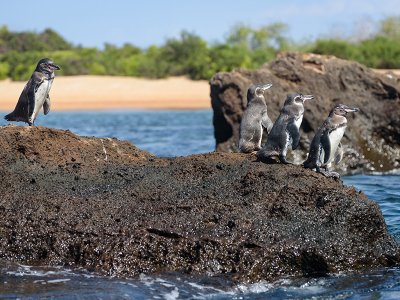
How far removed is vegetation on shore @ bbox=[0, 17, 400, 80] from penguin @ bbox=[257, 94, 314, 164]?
3560 cm

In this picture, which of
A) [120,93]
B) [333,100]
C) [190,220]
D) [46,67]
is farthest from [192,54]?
[190,220]

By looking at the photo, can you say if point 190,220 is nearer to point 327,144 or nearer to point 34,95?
point 327,144

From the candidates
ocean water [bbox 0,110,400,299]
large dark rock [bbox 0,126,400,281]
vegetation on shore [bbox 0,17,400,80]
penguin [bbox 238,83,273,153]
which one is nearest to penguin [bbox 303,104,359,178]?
large dark rock [bbox 0,126,400,281]

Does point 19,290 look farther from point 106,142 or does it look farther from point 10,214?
point 106,142

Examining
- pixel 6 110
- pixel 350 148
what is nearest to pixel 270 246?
pixel 350 148

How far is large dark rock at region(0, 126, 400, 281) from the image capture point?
777 cm

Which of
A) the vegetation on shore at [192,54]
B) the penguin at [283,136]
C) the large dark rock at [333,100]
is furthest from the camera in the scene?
the vegetation on shore at [192,54]

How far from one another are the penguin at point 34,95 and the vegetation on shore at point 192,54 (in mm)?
34918

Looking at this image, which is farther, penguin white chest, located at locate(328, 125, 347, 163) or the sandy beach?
the sandy beach

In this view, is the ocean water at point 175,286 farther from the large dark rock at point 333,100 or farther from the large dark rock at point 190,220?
the large dark rock at point 333,100

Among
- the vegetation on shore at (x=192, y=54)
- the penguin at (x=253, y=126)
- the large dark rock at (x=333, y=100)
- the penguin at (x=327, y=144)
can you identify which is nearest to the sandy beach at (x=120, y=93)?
the vegetation on shore at (x=192, y=54)

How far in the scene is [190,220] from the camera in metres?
7.97

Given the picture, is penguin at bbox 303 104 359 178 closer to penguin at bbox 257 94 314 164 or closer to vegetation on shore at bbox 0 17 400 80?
penguin at bbox 257 94 314 164

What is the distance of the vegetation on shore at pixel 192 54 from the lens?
4681 centimetres
